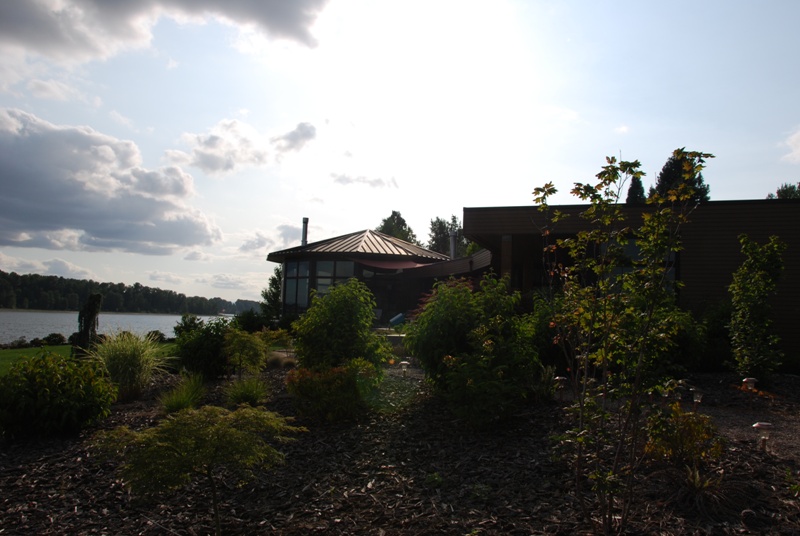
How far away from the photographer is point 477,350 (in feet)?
20.9

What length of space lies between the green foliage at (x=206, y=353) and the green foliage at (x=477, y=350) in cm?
405

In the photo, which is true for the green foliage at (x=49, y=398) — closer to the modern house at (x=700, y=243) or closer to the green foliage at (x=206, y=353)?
the green foliage at (x=206, y=353)

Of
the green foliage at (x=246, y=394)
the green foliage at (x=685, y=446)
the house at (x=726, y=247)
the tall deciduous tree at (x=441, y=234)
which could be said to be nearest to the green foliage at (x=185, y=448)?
the green foliage at (x=685, y=446)

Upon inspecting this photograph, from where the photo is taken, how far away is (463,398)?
5.99 m

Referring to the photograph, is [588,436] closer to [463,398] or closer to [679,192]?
[679,192]

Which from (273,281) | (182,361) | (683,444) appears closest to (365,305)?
(182,361)

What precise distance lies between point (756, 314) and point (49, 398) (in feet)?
31.4

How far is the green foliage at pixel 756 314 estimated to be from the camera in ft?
28.2

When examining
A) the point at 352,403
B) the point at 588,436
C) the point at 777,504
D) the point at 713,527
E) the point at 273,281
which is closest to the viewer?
the point at 588,436

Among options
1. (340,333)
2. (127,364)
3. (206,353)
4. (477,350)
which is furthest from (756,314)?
(127,364)

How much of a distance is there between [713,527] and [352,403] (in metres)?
3.91

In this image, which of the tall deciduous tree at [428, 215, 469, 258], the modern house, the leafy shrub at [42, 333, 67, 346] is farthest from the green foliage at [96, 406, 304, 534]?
the tall deciduous tree at [428, 215, 469, 258]

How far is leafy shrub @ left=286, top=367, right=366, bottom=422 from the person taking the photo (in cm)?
654

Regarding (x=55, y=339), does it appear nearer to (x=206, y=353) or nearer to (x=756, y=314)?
(x=206, y=353)
